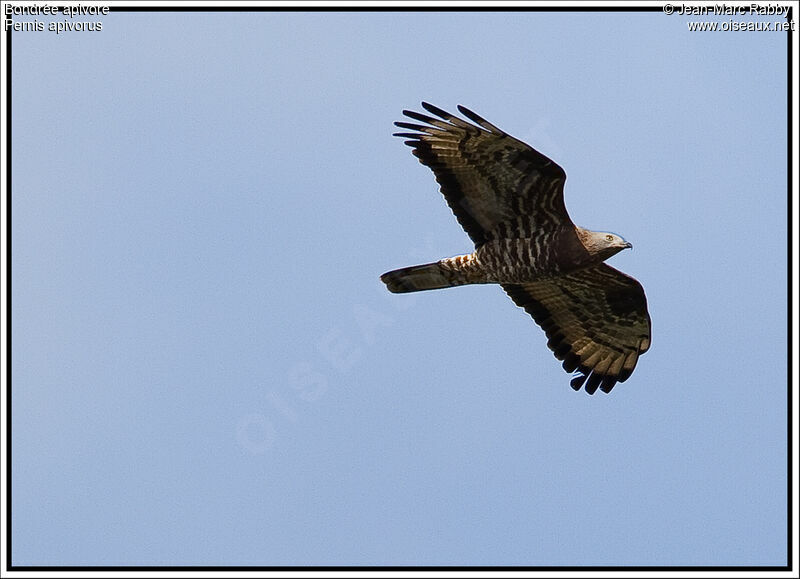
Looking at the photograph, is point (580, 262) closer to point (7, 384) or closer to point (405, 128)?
point (405, 128)

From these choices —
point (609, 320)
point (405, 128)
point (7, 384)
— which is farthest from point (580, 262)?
point (7, 384)

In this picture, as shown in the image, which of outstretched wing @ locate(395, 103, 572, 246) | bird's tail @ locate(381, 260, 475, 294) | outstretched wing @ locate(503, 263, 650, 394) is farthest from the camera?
outstretched wing @ locate(503, 263, 650, 394)

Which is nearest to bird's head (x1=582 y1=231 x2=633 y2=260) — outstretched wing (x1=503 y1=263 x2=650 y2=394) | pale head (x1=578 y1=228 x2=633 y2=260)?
pale head (x1=578 y1=228 x2=633 y2=260)

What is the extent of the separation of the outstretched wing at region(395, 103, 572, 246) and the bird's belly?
4.5 inches

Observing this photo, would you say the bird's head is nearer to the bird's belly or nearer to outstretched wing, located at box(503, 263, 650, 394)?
the bird's belly

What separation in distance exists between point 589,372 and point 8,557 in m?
6.86

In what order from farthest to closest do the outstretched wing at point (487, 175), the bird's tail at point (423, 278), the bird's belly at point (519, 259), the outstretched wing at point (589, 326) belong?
the outstretched wing at point (589, 326) → the bird's tail at point (423, 278) → the bird's belly at point (519, 259) → the outstretched wing at point (487, 175)

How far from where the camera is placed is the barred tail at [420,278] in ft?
39.4

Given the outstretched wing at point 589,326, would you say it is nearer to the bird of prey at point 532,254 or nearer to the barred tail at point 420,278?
the bird of prey at point 532,254

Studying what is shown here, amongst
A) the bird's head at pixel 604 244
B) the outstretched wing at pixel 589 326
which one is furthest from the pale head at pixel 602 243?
the outstretched wing at pixel 589 326

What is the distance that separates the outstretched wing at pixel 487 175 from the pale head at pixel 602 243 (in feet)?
0.86

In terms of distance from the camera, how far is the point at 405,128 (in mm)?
11391

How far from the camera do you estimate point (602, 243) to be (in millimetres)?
11617

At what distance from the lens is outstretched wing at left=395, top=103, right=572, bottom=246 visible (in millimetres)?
11219
